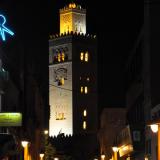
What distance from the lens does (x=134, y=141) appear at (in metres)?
67.5

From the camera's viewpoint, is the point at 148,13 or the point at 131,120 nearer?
the point at 148,13

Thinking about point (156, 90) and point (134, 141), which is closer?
point (156, 90)

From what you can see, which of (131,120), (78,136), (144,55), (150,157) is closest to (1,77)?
(150,157)

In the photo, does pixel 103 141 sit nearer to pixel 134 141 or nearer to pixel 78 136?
pixel 134 141

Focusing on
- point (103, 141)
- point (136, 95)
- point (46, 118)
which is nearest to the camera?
point (136, 95)

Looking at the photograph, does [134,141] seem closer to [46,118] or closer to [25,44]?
[25,44]

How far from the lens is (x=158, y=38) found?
6100 cm

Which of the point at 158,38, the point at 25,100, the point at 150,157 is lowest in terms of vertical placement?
the point at 150,157

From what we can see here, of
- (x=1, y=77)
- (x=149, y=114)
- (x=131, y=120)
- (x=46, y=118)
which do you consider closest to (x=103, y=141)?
(x=46, y=118)

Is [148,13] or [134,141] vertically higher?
[148,13]

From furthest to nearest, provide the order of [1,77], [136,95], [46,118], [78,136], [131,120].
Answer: [78,136] < [46,118] < [131,120] < [136,95] < [1,77]

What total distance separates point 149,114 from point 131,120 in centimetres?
1882

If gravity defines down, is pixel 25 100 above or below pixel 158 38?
below

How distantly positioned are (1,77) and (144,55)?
21340 millimetres
